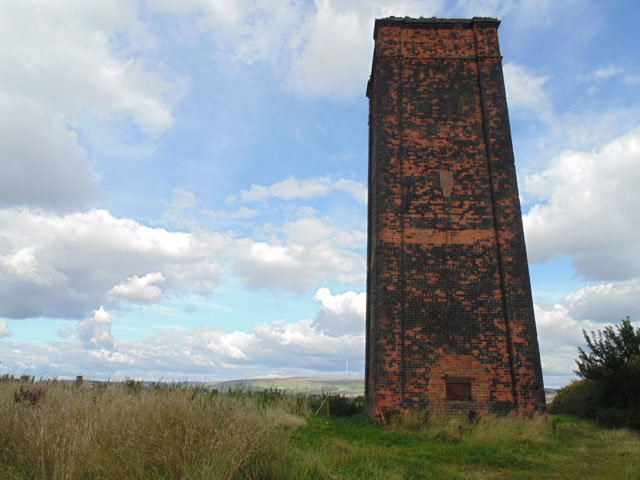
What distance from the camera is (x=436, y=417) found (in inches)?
409

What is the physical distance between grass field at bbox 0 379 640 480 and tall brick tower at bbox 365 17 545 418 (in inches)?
57.1

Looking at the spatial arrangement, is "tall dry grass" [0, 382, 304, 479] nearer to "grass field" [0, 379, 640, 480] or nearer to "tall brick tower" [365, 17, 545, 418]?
"grass field" [0, 379, 640, 480]

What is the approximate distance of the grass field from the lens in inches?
178

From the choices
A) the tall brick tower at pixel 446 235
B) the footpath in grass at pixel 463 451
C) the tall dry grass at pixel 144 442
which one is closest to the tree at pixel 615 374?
the footpath in grass at pixel 463 451

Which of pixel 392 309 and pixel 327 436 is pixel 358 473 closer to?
pixel 327 436

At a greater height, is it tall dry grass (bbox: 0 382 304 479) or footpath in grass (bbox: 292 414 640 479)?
tall dry grass (bbox: 0 382 304 479)

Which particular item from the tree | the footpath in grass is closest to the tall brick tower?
the footpath in grass

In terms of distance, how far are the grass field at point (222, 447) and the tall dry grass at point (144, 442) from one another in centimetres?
1

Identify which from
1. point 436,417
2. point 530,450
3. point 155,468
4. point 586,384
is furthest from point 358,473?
point 586,384

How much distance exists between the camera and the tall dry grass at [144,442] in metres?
4.41

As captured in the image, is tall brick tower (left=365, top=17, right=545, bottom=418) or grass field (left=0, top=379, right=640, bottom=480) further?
tall brick tower (left=365, top=17, right=545, bottom=418)

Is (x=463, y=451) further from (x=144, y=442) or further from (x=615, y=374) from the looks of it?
(x=615, y=374)

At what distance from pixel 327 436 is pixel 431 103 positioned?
993cm

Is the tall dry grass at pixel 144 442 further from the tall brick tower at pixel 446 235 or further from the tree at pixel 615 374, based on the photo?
the tree at pixel 615 374
